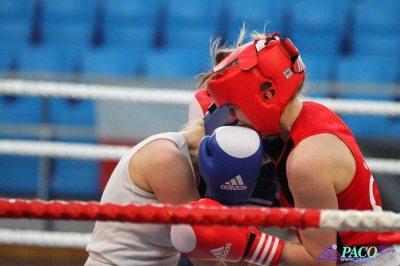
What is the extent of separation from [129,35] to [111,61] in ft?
0.96

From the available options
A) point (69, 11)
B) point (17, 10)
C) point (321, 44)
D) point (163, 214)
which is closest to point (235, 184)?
point (163, 214)

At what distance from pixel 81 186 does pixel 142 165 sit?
5.97 feet

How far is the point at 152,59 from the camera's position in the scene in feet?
13.9

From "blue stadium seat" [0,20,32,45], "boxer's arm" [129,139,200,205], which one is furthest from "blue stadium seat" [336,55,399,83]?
"boxer's arm" [129,139,200,205]

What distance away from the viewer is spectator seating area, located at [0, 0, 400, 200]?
165 inches

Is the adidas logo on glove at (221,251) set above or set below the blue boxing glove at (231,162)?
below

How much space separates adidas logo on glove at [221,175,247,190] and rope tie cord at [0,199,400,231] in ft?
1.09

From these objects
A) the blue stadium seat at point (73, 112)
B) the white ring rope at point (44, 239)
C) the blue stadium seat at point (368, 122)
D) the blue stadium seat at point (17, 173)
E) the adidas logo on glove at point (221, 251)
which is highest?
the adidas logo on glove at point (221, 251)

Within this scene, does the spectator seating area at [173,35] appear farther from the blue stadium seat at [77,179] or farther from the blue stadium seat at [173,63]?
the blue stadium seat at [77,179]

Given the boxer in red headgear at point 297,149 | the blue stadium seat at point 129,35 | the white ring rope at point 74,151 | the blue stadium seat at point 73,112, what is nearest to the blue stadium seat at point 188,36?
the blue stadium seat at point 129,35

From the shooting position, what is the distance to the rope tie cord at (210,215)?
1091mm

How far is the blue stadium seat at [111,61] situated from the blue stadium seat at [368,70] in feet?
4.61

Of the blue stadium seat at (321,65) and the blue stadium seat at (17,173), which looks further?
the blue stadium seat at (321,65)

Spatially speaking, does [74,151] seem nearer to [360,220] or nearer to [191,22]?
[360,220]
